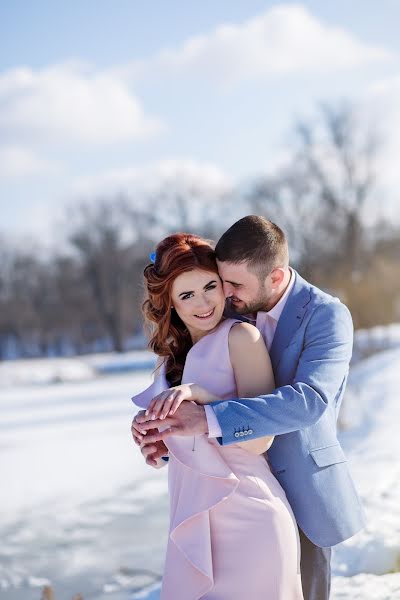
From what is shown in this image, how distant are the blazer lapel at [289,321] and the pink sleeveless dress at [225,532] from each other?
15.8 inches

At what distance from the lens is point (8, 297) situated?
173ft

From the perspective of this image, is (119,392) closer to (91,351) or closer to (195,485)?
(195,485)

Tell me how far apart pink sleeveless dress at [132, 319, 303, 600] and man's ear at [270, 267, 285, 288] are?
619 mm

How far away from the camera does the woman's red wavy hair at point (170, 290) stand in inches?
98.6

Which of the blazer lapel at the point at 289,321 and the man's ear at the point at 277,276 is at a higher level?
the man's ear at the point at 277,276

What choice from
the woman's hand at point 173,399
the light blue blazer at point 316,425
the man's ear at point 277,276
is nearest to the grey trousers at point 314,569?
the light blue blazer at point 316,425

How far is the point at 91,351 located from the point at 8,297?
23.7 ft

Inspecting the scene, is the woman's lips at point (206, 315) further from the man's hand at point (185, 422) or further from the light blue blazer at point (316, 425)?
the man's hand at point (185, 422)

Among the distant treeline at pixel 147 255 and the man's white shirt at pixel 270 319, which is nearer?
the man's white shirt at pixel 270 319

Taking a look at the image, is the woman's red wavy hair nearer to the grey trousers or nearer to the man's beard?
the man's beard

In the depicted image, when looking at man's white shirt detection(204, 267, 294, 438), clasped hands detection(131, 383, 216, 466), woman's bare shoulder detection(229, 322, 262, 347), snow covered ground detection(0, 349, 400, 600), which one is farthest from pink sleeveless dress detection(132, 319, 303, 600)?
snow covered ground detection(0, 349, 400, 600)

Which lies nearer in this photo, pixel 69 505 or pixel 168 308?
pixel 168 308

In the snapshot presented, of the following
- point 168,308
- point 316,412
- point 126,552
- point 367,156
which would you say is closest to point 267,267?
point 168,308

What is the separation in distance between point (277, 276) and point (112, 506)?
5790 millimetres
